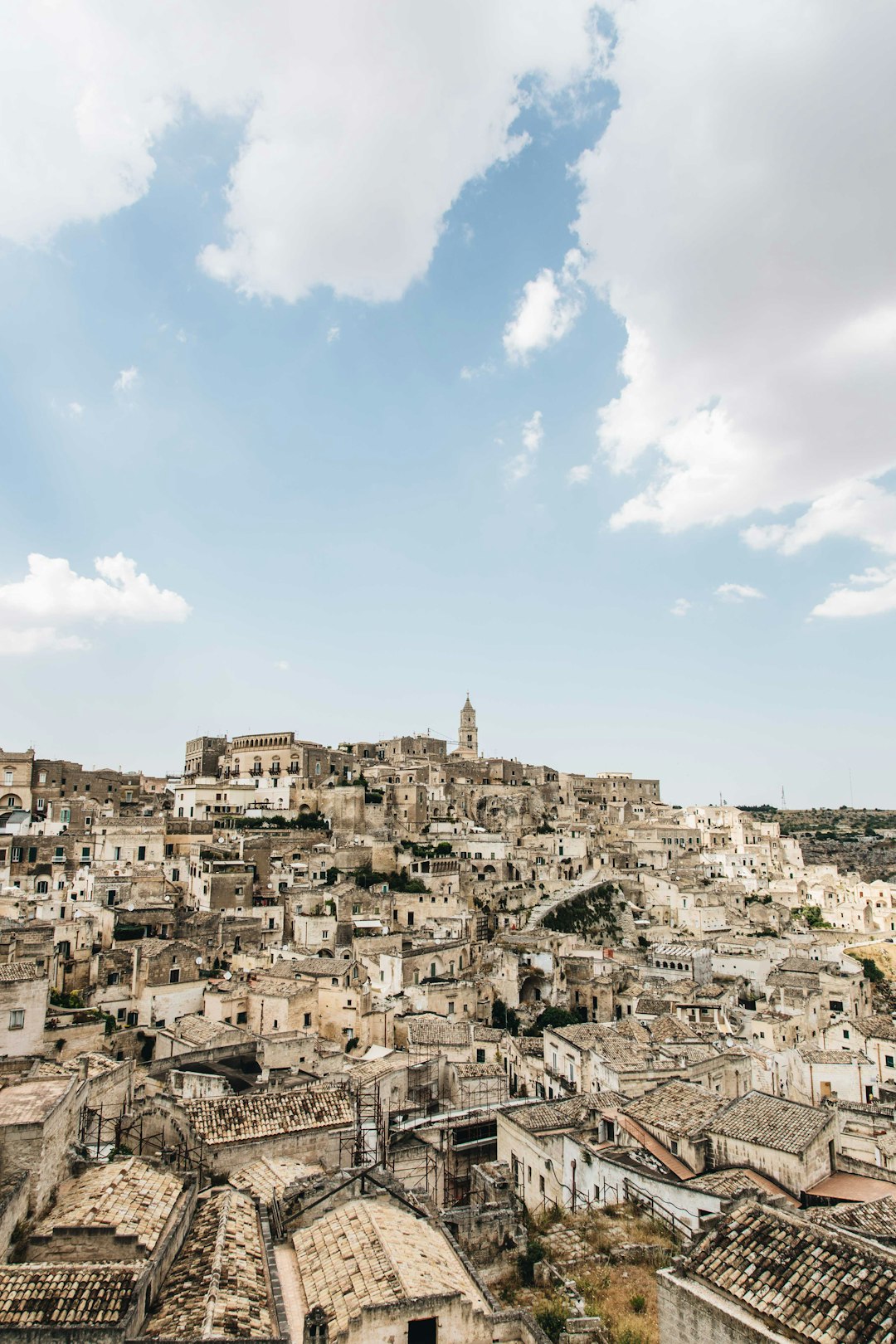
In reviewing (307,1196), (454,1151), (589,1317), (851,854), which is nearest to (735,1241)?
(589,1317)

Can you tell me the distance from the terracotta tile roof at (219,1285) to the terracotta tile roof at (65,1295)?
0.52 m

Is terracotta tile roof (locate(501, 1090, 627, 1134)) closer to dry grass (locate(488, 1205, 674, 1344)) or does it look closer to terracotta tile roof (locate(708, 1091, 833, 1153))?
terracotta tile roof (locate(708, 1091, 833, 1153))

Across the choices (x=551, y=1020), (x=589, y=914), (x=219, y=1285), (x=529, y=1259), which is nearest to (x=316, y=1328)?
(x=219, y=1285)

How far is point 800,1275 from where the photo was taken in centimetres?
854

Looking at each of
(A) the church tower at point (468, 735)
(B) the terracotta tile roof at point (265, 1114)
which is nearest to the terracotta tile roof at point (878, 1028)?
(B) the terracotta tile roof at point (265, 1114)

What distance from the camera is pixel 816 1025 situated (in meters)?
36.8

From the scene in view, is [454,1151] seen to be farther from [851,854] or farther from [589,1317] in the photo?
[851,854]

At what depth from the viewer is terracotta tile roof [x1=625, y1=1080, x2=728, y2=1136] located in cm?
1664

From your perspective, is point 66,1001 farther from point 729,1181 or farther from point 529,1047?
point 729,1181

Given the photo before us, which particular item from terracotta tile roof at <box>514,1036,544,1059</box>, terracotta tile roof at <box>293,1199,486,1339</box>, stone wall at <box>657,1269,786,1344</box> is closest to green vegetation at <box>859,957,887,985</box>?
terracotta tile roof at <box>514,1036,544,1059</box>

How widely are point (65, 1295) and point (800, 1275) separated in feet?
25.4

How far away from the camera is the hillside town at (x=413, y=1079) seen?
9.48m

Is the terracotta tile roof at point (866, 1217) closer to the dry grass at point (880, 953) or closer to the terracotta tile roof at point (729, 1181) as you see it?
the terracotta tile roof at point (729, 1181)

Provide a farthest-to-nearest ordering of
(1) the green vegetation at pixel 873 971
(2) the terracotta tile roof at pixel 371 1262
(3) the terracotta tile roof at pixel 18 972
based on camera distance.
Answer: (1) the green vegetation at pixel 873 971, (3) the terracotta tile roof at pixel 18 972, (2) the terracotta tile roof at pixel 371 1262
